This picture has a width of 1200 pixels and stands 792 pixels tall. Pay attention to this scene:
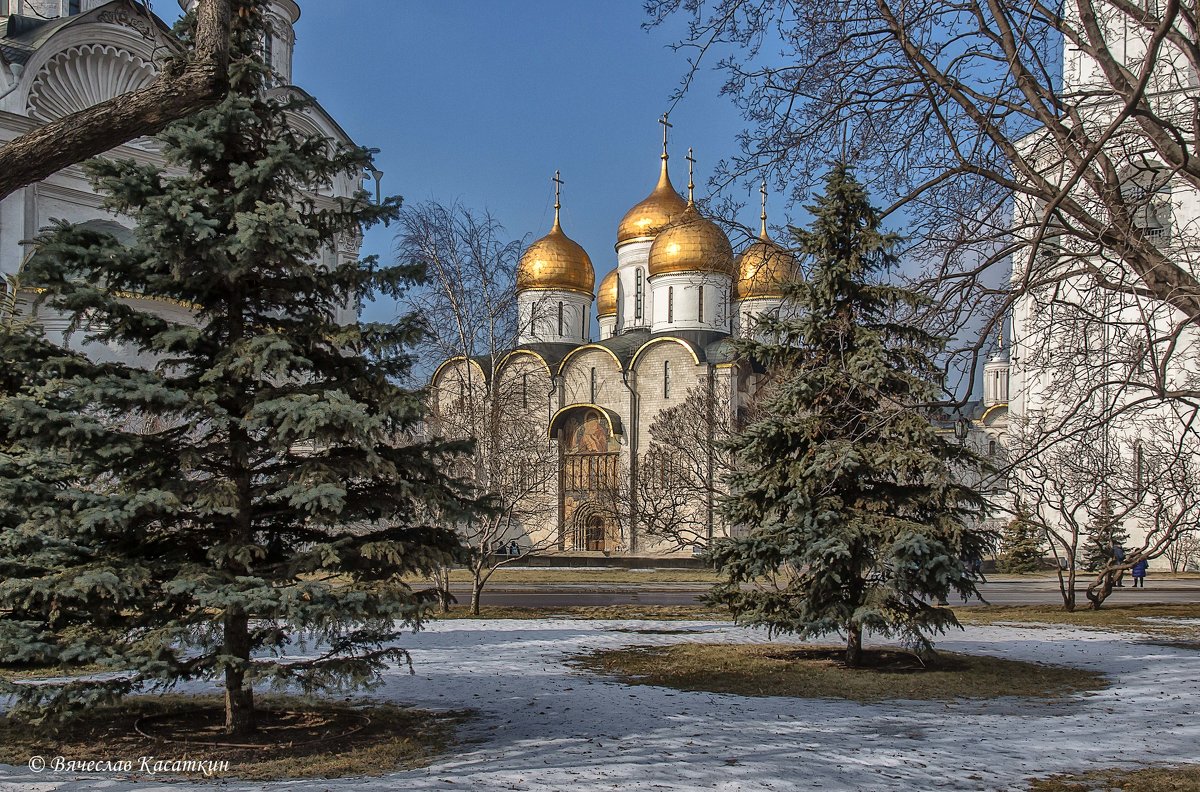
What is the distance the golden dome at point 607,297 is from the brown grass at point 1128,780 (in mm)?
38673

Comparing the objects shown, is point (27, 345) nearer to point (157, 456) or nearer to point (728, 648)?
point (157, 456)

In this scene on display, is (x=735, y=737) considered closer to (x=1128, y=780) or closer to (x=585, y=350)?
(x=1128, y=780)

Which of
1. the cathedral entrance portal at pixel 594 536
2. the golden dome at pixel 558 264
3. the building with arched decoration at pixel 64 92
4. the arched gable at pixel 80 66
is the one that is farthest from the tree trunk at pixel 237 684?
the golden dome at pixel 558 264

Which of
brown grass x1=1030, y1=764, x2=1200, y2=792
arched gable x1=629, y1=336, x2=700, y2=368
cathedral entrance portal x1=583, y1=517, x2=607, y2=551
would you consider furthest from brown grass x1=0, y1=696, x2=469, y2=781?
cathedral entrance portal x1=583, y1=517, x2=607, y2=551

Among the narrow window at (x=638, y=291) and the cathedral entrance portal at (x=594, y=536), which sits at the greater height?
the narrow window at (x=638, y=291)

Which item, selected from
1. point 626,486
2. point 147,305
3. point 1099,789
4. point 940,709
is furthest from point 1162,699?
point 626,486

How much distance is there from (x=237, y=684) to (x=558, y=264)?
35086 millimetres

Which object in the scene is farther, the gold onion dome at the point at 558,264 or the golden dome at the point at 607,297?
the golden dome at the point at 607,297

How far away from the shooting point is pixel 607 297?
44906mm

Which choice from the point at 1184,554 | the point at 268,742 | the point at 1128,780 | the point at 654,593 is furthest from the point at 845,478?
the point at 1184,554

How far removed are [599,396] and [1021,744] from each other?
30.9 m

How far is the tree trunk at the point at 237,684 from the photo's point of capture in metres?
6.56

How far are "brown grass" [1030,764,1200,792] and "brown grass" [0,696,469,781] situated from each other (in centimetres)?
363

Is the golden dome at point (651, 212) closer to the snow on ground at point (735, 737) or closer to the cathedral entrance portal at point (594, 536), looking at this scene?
the cathedral entrance portal at point (594, 536)
